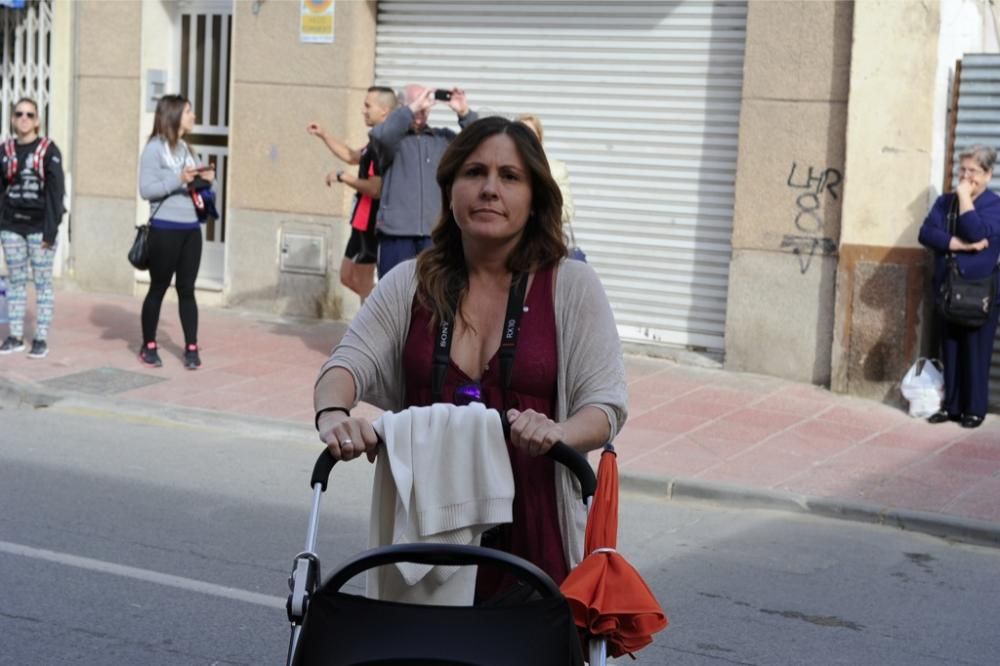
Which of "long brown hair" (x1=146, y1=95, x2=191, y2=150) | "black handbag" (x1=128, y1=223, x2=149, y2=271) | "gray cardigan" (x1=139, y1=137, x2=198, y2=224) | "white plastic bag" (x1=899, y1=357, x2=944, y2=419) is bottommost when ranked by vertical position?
"white plastic bag" (x1=899, y1=357, x2=944, y2=419)

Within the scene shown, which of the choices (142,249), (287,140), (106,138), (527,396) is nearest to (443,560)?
(527,396)

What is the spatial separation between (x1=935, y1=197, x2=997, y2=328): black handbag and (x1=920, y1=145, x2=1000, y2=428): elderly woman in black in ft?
0.13

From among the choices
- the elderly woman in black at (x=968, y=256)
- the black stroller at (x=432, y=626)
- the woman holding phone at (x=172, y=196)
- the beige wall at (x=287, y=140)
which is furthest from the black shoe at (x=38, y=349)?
the black stroller at (x=432, y=626)

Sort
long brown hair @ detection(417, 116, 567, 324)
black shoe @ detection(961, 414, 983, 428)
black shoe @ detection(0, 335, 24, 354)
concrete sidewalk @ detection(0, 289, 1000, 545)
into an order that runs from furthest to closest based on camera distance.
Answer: black shoe @ detection(0, 335, 24, 354) < black shoe @ detection(961, 414, 983, 428) < concrete sidewalk @ detection(0, 289, 1000, 545) < long brown hair @ detection(417, 116, 567, 324)

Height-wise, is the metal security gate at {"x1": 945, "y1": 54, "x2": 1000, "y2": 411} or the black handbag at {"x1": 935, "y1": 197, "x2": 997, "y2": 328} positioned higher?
the metal security gate at {"x1": 945, "y1": 54, "x2": 1000, "y2": 411}

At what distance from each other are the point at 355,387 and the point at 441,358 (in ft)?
0.68

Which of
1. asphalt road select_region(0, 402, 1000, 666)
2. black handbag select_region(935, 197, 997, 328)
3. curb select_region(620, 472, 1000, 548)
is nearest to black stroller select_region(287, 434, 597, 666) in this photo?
asphalt road select_region(0, 402, 1000, 666)

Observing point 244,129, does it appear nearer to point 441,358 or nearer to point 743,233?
point 743,233

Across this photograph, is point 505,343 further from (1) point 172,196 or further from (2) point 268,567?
(1) point 172,196

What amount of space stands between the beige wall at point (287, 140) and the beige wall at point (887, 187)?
4.56 meters

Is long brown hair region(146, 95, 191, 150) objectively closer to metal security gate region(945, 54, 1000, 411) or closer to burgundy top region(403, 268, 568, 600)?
metal security gate region(945, 54, 1000, 411)

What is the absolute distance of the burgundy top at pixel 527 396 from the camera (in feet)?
11.1

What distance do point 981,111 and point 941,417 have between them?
85.3 inches

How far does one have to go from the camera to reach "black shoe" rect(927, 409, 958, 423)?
10352 mm
